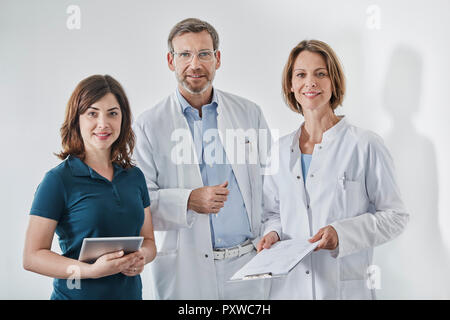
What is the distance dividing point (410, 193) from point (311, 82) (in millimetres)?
539

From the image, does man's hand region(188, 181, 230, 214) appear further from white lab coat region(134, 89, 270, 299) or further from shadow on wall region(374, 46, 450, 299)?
shadow on wall region(374, 46, 450, 299)

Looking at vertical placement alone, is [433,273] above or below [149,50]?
below

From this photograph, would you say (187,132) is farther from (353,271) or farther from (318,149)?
(353,271)

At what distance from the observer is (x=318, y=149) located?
62.2 inches

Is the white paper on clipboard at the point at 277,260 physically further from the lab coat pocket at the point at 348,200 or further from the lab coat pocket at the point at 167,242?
the lab coat pocket at the point at 167,242

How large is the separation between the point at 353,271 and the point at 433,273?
34 centimetres

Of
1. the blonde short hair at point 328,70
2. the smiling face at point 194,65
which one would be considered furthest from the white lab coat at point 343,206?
the smiling face at point 194,65

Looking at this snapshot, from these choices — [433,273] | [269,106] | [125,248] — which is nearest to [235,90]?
[269,106]

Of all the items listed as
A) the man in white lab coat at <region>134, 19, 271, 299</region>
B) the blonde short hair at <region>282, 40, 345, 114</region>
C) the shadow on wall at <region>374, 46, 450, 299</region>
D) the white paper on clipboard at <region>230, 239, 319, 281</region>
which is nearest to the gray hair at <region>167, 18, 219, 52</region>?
the man in white lab coat at <region>134, 19, 271, 299</region>

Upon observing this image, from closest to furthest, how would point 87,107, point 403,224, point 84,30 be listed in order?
point 87,107, point 403,224, point 84,30

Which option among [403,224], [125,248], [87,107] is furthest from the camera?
[403,224]

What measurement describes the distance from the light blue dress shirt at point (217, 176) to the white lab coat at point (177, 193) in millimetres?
18

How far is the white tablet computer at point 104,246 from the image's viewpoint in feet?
4.32
